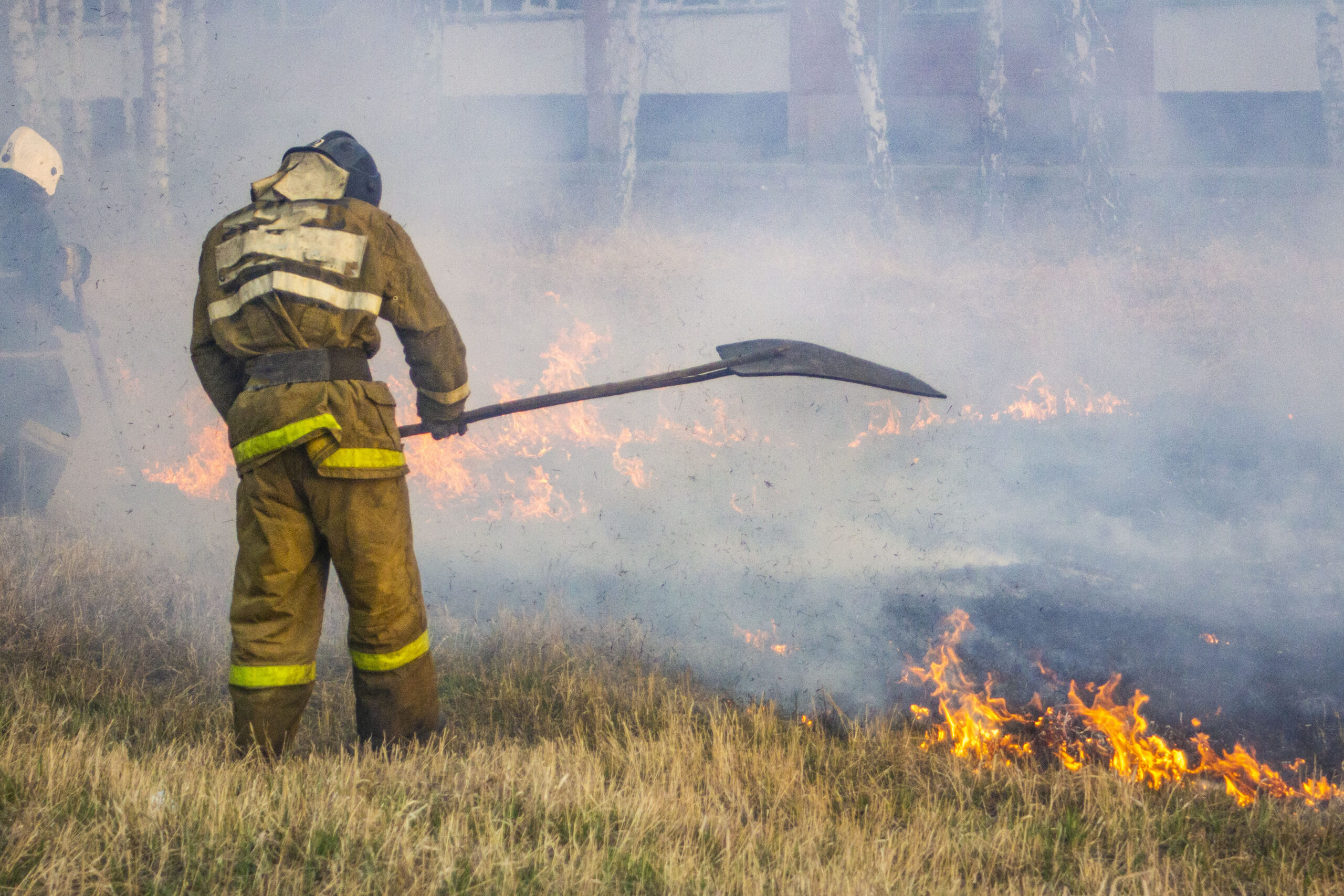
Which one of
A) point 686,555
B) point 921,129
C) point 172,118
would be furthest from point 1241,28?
point 172,118

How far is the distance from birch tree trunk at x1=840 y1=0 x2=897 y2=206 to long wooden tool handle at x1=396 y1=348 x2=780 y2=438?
7503 millimetres

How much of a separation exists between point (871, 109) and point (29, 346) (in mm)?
8562

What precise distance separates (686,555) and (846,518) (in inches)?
49.7

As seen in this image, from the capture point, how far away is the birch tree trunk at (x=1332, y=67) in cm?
933

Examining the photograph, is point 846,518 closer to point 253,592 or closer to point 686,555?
point 686,555

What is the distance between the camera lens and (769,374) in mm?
3334

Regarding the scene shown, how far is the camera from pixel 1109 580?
215 inches

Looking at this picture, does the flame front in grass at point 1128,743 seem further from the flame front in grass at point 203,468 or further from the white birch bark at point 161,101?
the white birch bark at point 161,101

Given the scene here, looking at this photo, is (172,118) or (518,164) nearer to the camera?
(172,118)

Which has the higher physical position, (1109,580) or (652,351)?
(652,351)

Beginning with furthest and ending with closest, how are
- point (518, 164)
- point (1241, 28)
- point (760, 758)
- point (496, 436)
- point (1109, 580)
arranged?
point (518, 164) → point (1241, 28) → point (496, 436) → point (1109, 580) → point (760, 758)

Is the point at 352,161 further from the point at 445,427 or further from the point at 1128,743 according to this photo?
the point at 1128,743

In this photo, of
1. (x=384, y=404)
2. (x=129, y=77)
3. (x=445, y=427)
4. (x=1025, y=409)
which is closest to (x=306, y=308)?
(x=384, y=404)

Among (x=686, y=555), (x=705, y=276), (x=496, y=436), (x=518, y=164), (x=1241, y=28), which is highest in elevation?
(x=1241, y=28)
